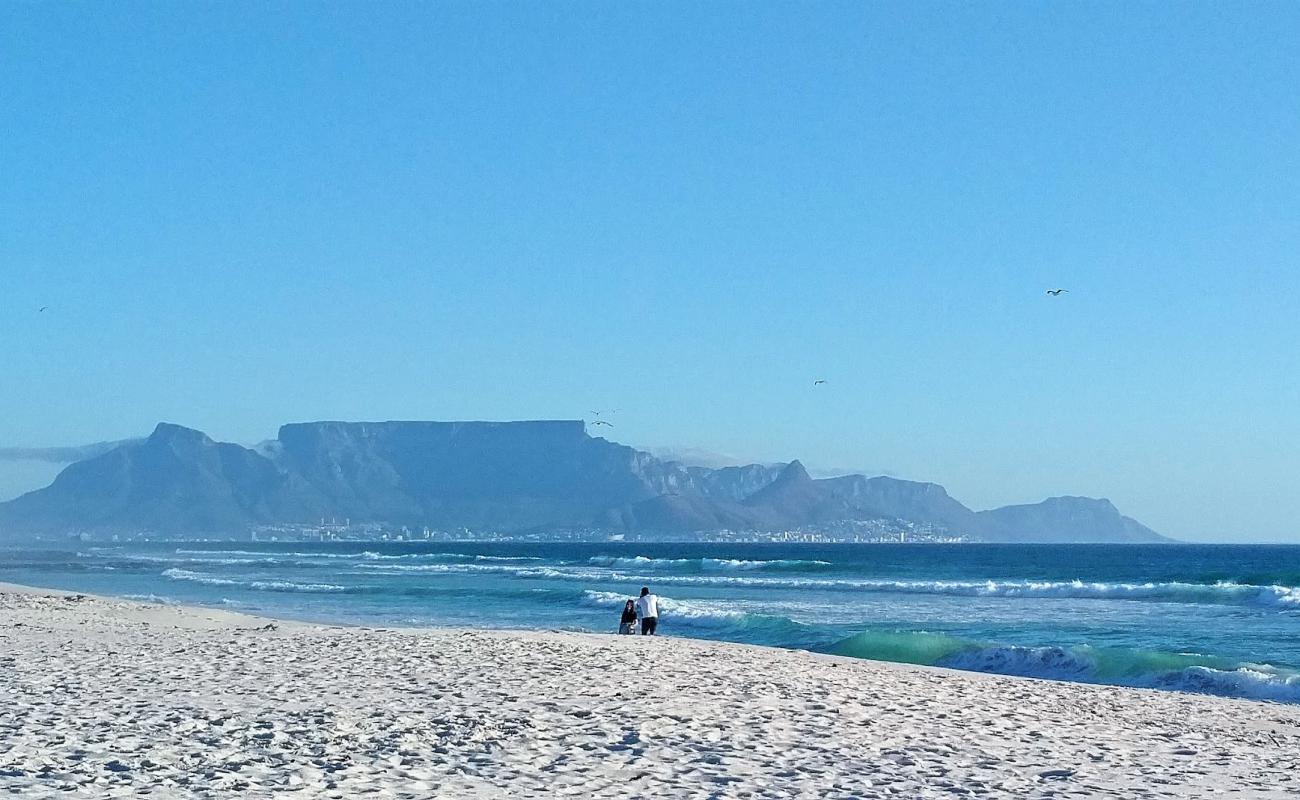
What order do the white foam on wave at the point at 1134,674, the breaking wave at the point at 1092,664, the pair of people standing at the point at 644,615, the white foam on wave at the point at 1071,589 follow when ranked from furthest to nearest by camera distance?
the white foam on wave at the point at 1071,589 < the pair of people standing at the point at 644,615 < the breaking wave at the point at 1092,664 < the white foam on wave at the point at 1134,674

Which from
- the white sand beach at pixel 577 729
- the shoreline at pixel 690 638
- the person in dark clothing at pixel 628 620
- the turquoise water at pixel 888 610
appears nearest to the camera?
the white sand beach at pixel 577 729

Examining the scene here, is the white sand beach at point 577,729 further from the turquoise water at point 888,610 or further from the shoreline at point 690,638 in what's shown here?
the turquoise water at point 888,610

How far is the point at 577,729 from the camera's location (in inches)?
381

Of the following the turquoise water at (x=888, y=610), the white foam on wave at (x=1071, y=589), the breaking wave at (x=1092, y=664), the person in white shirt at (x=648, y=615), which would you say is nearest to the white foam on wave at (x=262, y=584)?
the turquoise water at (x=888, y=610)

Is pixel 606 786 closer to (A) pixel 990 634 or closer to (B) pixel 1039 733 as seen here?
(B) pixel 1039 733

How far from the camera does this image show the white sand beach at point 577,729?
25.5ft

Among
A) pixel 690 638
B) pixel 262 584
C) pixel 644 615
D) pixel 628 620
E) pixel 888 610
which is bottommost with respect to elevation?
pixel 262 584

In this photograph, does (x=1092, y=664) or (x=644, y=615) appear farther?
(x=644, y=615)

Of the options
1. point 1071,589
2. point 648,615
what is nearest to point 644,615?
point 648,615

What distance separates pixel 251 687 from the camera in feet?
38.2

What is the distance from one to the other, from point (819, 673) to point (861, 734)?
17.4ft

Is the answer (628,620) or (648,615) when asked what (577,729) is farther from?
(628,620)

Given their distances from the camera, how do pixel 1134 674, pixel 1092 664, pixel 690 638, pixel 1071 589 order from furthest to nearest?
pixel 1071 589
pixel 690 638
pixel 1092 664
pixel 1134 674

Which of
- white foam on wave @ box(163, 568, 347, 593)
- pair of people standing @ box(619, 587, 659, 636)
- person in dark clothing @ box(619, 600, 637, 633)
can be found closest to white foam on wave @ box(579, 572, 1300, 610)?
white foam on wave @ box(163, 568, 347, 593)
